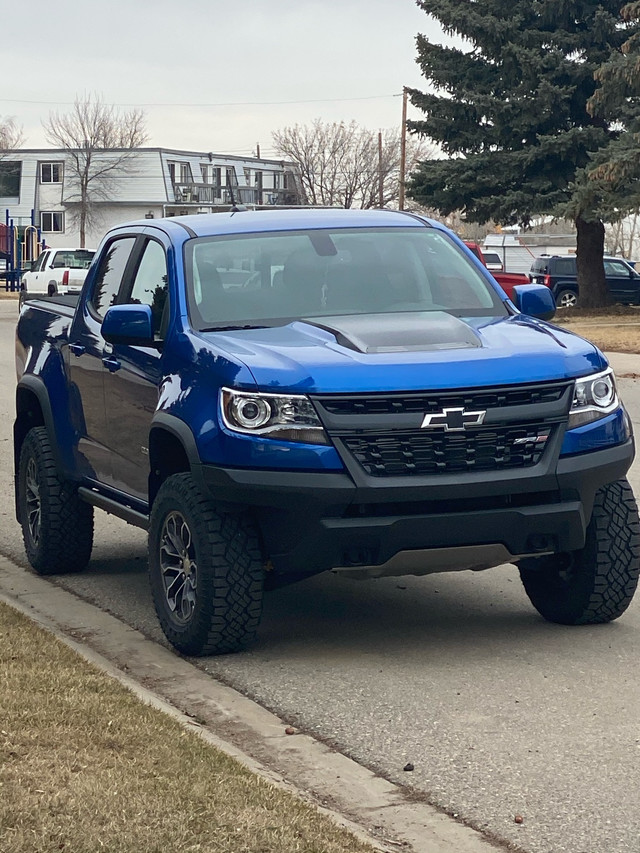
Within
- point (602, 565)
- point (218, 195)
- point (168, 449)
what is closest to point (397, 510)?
point (602, 565)

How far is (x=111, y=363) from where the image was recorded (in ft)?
24.3

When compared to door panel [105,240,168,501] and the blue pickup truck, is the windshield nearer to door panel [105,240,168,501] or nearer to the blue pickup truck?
the blue pickup truck

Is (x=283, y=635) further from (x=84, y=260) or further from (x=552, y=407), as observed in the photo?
(x=84, y=260)

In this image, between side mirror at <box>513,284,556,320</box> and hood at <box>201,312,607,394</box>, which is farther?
side mirror at <box>513,284,556,320</box>

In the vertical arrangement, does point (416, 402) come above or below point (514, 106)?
below

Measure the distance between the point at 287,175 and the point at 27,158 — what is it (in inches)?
657

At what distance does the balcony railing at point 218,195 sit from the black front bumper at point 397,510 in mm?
85874

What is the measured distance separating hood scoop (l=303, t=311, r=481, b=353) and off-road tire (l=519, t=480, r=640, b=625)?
942 millimetres

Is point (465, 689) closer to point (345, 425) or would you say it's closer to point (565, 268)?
point (345, 425)

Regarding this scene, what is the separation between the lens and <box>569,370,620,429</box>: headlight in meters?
6.13

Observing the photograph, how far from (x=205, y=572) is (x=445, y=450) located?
1097 mm

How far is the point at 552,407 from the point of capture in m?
6.02

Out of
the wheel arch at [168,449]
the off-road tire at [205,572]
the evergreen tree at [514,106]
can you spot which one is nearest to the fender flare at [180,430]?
the wheel arch at [168,449]

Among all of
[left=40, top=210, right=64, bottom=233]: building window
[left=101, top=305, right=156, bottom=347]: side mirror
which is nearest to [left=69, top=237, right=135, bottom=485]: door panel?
[left=101, top=305, right=156, bottom=347]: side mirror
